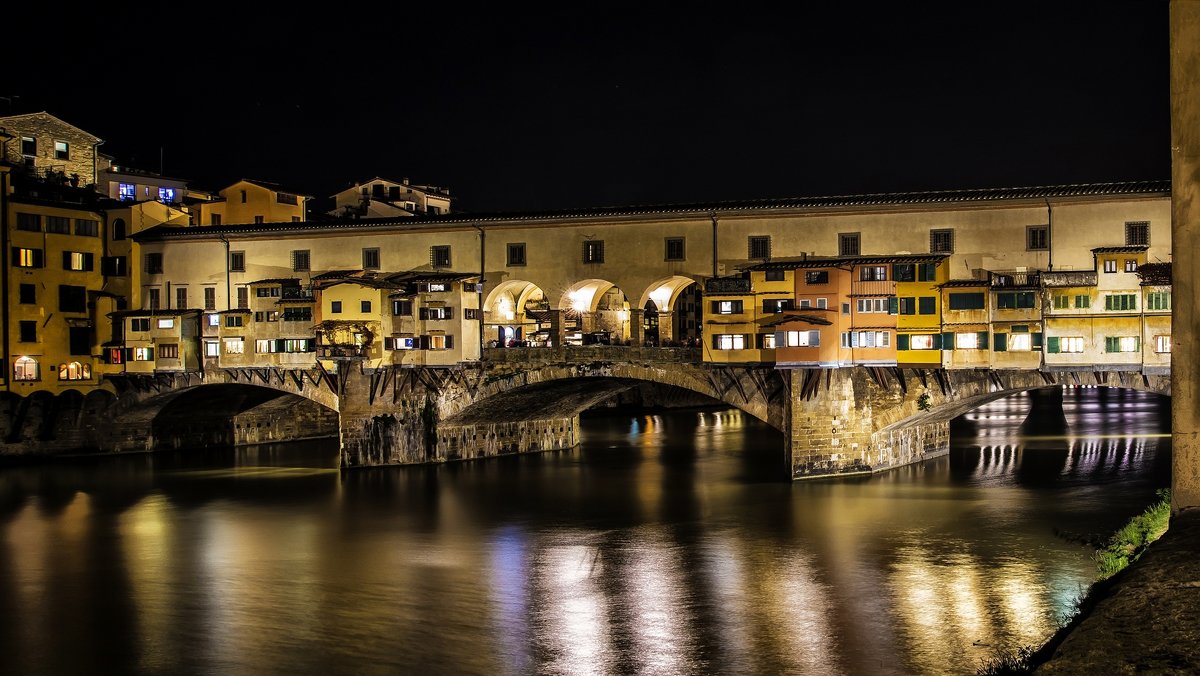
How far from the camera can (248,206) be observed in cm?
5234

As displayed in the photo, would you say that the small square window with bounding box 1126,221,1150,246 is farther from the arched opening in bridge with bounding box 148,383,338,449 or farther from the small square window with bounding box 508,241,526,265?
the arched opening in bridge with bounding box 148,383,338,449

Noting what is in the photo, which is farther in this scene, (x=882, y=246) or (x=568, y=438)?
(x=568, y=438)

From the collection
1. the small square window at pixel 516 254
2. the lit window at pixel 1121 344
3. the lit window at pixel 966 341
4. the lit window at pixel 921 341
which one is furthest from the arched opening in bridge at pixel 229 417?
the lit window at pixel 1121 344

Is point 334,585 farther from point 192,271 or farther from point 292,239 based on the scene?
point 192,271

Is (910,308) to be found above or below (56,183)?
below

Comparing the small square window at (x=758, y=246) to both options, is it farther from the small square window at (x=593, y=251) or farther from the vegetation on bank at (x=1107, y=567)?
the vegetation on bank at (x=1107, y=567)

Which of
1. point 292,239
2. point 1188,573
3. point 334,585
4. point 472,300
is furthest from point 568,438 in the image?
point 1188,573

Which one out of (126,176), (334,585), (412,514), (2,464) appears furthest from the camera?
(126,176)

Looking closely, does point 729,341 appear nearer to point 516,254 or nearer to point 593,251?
point 593,251

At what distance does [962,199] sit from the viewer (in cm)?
3234

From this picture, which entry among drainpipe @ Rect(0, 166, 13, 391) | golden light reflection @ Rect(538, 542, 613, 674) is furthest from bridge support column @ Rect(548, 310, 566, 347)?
drainpipe @ Rect(0, 166, 13, 391)

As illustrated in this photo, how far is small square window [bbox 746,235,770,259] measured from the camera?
34562 mm

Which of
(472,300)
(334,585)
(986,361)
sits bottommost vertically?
(334,585)

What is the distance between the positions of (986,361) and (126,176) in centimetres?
4511
